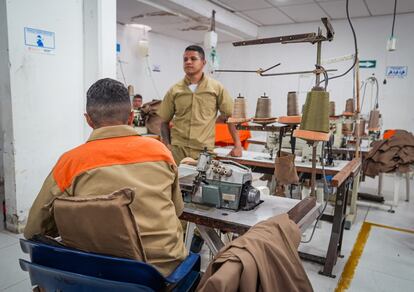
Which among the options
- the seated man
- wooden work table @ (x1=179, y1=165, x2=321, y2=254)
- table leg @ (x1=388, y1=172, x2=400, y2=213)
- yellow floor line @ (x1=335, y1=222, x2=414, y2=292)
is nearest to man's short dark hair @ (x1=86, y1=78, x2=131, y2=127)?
the seated man

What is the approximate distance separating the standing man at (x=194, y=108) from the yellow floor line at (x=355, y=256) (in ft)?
4.36

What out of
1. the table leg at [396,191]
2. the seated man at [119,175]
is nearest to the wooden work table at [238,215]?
the seated man at [119,175]

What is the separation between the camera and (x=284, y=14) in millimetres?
5992

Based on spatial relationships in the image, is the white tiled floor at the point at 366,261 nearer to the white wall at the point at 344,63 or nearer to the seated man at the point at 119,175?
the seated man at the point at 119,175

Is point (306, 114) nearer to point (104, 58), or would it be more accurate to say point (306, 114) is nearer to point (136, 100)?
point (104, 58)

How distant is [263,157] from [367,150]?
64.9 inches

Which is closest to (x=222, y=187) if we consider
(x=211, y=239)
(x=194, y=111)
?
(x=211, y=239)

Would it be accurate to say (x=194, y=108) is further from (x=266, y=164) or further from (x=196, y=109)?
(x=266, y=164)

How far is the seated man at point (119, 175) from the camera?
40.1 inches

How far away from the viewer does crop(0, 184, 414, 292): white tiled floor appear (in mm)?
2166

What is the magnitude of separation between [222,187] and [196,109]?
123cm

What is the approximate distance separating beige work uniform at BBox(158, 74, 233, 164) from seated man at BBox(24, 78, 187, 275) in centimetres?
145

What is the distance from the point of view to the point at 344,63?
20.3 ft

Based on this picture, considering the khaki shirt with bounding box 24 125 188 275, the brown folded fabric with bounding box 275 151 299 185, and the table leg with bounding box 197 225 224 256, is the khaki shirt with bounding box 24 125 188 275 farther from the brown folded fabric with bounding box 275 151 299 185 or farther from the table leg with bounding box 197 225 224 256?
the brown folded fabric with bounding box 275 151 299 185
